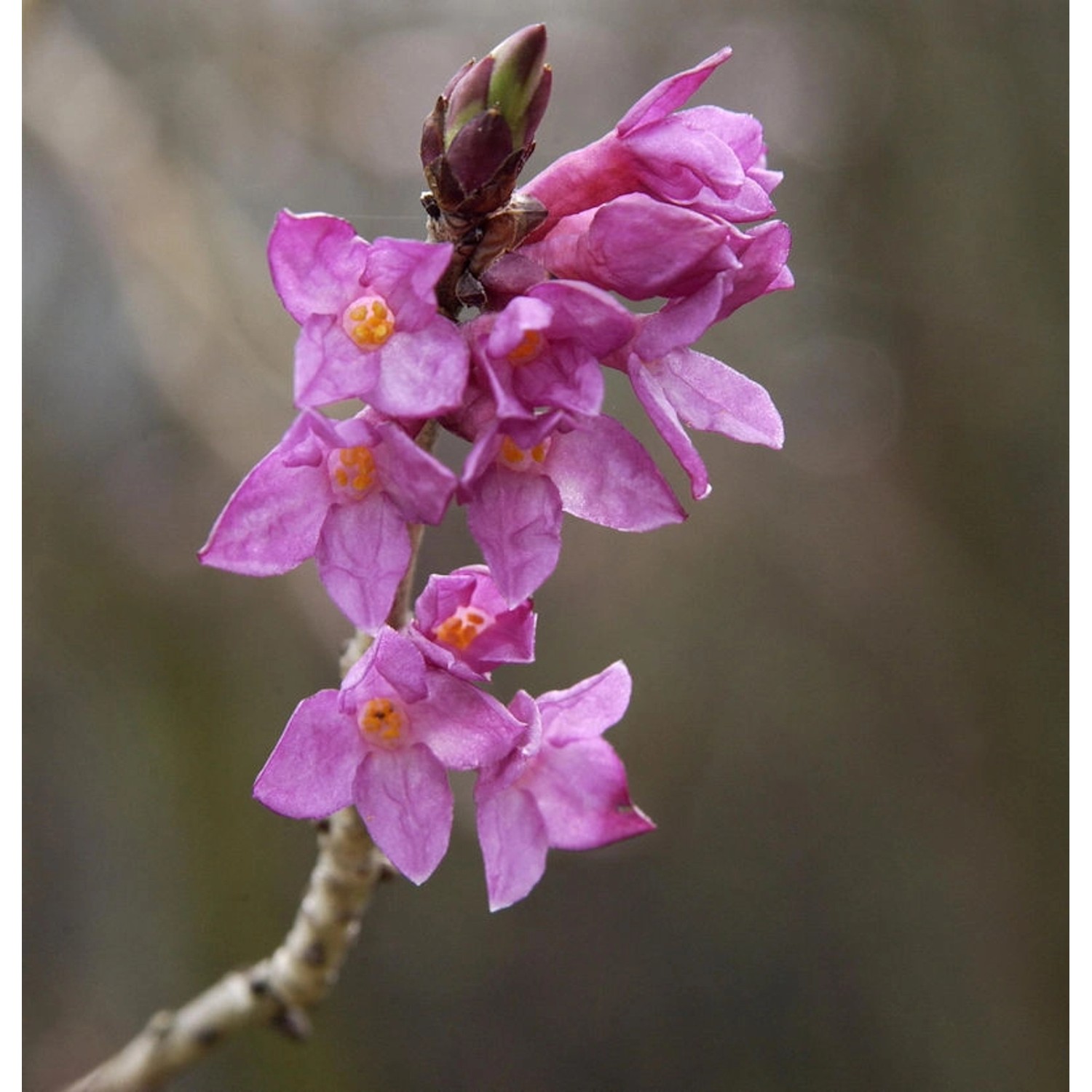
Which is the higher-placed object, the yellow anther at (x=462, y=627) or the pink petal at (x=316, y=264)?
the pink petal at (x=316, y=264)

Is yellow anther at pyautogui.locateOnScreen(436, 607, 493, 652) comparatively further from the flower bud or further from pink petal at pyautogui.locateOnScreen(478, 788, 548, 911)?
the flower bud

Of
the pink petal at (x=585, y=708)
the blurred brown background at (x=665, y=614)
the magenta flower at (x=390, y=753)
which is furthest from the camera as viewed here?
the blurred brown background at (x=665, y=614)

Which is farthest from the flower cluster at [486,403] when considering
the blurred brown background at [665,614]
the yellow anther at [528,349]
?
the blurred brown background at [665,614]

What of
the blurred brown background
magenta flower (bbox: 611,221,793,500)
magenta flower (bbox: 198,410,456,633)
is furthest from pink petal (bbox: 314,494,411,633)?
the blurred brown background

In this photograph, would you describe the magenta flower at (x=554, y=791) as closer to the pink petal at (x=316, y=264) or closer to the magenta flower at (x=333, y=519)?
the magenta flower at (x=333, y=519)

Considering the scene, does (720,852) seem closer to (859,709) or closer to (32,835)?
(859,709)

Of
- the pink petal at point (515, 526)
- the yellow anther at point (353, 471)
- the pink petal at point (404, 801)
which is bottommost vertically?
the pink petal at point (404, 801)

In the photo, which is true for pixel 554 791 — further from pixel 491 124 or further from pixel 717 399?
pixel 491 124

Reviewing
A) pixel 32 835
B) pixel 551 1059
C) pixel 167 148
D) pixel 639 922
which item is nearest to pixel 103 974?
pixel 32 835
